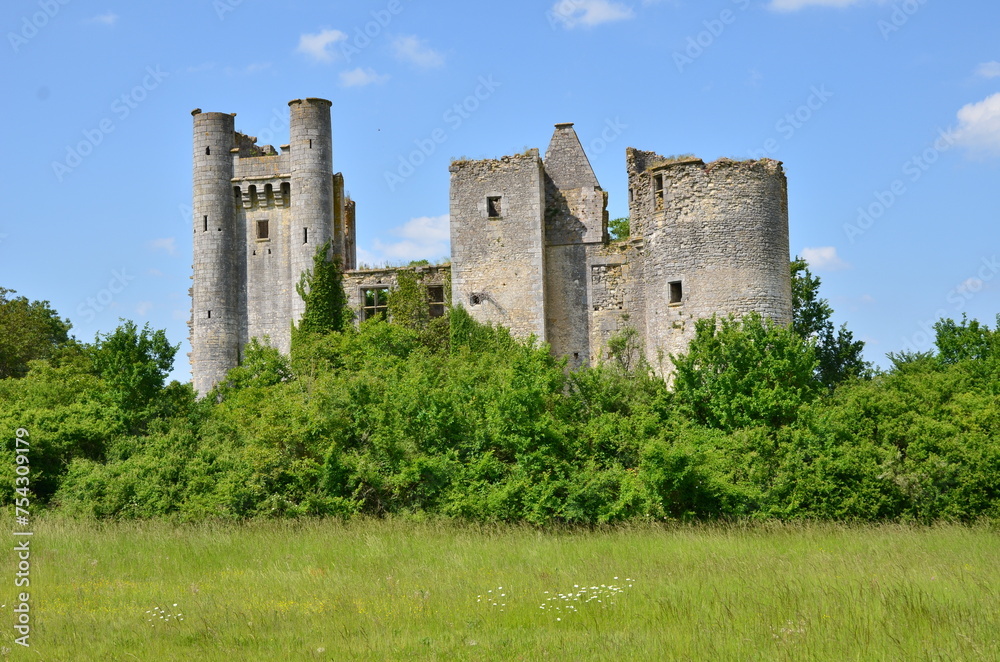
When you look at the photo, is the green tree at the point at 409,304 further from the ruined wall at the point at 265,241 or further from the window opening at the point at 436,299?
the ruined wall at the point at 265,241

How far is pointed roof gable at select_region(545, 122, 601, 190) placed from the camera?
32.9 metres

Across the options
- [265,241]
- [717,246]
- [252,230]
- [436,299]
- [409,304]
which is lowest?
[409,304]

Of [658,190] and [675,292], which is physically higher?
[658,190]

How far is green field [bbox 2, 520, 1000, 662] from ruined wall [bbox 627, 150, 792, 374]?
1005 cm

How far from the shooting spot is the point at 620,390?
22.0 m

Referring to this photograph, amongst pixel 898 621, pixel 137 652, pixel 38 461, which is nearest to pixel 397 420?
pixel 38 461

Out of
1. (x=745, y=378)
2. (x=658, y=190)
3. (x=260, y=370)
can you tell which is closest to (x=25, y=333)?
(x=260, y=370)

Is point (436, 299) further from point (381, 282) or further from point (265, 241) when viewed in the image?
point (265, 241)

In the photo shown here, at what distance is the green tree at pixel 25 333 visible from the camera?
1681 inches

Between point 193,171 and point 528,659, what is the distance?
29.8 meters

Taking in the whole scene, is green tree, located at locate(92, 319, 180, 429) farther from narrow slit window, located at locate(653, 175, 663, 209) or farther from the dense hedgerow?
narrow slit window, located at locate(653, 175, 663, 209)

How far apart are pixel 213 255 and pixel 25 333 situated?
13338 mm

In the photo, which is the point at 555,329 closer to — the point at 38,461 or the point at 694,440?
the point at 694,440

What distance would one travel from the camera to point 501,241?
31.5 m
